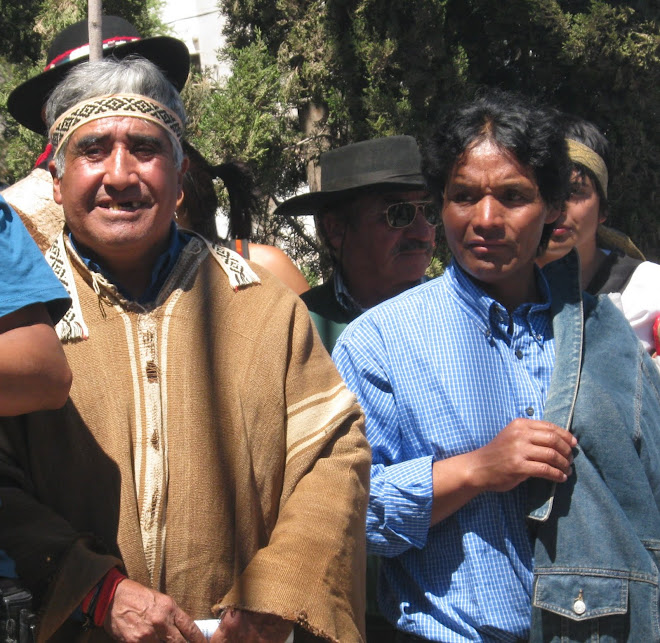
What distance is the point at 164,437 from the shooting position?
211 centimetres

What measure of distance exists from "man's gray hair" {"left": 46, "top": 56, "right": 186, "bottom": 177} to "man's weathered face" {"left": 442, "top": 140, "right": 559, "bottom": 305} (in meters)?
0.72

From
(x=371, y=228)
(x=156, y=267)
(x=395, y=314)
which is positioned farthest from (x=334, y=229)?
(x=156, y=267)

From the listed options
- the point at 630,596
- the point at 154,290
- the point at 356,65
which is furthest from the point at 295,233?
the point at 630,596

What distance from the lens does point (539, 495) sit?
7.13ft

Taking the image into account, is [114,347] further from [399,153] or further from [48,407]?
Answer: [399,153]

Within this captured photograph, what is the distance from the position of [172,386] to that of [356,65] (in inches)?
175

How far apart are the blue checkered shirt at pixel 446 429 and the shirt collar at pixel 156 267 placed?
18.4 inches

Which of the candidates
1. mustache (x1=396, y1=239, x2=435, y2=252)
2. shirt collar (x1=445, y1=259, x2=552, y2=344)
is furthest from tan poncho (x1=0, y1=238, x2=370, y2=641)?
mustache (x1=396, y1=239, x2=435, y2=252)

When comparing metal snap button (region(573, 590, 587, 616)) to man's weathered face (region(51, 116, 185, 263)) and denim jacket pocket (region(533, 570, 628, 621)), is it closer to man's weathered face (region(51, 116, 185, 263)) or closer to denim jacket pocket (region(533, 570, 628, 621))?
denim jacket pocket (region(533, 570, 628, 621))

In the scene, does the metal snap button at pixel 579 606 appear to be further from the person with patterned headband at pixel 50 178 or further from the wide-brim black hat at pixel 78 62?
the wide-brim black hat at pixel 78 62

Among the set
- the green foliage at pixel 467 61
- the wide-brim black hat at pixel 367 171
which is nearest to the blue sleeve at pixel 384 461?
the wide-brim black hat at pixel 367 171

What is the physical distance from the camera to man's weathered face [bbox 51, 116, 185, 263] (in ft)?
7.25

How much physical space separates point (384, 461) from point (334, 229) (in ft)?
4.46

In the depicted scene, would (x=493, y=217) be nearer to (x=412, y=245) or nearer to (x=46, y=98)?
(x=412, y=245)
